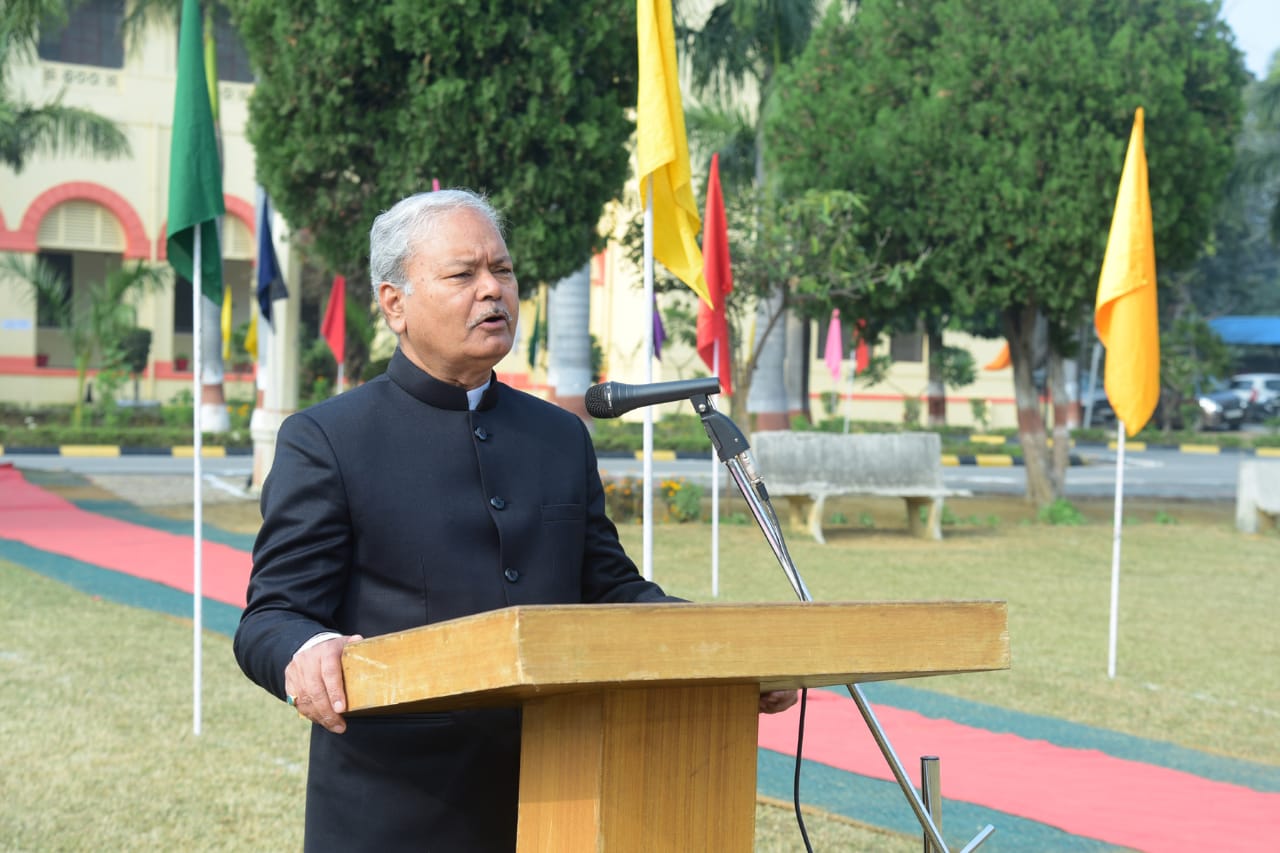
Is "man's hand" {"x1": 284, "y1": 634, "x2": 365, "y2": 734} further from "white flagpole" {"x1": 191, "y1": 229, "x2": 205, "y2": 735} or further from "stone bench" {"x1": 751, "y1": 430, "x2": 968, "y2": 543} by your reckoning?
"stone bench" {"x1": 751, "y1": 430, "x2": 968, "y2": 543}

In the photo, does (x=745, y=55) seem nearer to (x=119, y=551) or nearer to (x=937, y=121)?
(x=937, y=121)

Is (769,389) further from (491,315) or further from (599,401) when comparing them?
(491,315)

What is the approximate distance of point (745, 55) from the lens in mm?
21500

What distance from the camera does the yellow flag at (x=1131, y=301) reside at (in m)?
9.00

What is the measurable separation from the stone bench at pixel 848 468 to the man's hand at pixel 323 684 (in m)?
13.4

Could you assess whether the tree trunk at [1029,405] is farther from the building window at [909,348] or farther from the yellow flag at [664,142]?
the building window at [909,348]

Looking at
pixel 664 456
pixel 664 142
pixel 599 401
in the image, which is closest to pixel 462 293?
pixel 599 401

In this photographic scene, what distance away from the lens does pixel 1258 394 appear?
48438 mm

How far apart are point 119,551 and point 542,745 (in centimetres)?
1167

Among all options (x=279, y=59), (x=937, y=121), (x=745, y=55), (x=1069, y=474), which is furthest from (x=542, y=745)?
(x=1069, y=474)

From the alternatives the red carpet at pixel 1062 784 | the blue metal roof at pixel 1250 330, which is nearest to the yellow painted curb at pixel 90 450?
the red carpet at pixel 1062 784

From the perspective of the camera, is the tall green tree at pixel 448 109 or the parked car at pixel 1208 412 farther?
the parked car at pixel 1208 412

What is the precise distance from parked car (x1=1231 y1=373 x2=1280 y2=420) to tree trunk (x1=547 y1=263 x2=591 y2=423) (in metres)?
34.4

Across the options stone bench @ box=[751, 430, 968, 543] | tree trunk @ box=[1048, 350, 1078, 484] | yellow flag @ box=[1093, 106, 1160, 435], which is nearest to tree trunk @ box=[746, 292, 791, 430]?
tree trunk @ box=[1048, 350, 1078, 484]
